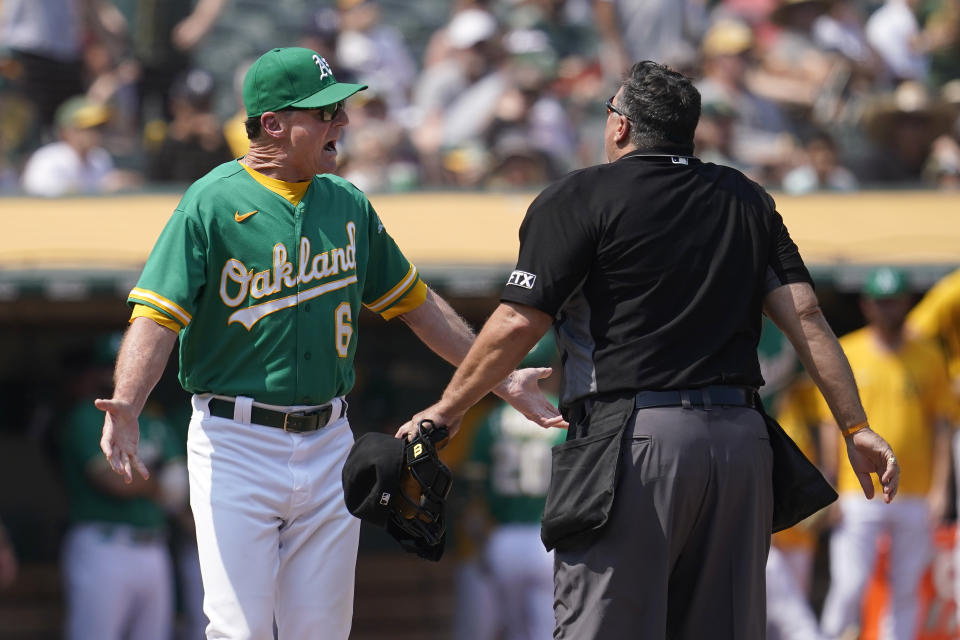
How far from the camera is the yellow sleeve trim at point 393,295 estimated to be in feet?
13.5

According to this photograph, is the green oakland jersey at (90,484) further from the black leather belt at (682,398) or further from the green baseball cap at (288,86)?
the black leather belt at (682,398)

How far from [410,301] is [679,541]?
1.07 m

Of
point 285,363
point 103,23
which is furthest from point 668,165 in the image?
point 103,23

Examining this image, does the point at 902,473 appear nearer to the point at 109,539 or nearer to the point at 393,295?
the point at 109,539

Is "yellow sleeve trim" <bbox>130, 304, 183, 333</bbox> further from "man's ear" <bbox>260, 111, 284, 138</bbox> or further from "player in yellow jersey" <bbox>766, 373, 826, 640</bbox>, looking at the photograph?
"player in yellow jersey" <bbox>766, 373, 826, 640</bbox>

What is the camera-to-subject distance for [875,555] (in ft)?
24.6

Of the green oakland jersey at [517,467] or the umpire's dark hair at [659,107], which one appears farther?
the green oakland jersey at [517,467]

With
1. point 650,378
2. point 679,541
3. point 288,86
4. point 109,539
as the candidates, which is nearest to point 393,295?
point 288,86

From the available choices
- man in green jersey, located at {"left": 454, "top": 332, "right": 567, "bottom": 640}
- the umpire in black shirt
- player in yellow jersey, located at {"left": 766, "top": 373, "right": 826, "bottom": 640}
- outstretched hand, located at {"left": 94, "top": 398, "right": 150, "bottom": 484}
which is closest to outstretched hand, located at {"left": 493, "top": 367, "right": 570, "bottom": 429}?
the umpire in black shirt

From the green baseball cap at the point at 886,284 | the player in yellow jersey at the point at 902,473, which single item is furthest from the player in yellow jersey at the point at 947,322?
the green baseball cap at the point at 886,284

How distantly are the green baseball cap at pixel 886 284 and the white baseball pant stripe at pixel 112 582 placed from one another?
3697 mm

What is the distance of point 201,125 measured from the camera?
827 centimetres

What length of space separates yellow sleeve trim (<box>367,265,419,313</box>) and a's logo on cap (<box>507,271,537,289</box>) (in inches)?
25.8

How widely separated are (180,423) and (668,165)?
5.38 meters
